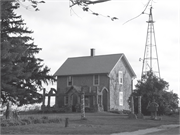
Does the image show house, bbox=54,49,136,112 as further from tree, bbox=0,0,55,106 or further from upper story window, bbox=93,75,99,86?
tree, bbox=0,0,55,106

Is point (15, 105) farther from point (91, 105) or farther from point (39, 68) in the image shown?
point (91, 105)

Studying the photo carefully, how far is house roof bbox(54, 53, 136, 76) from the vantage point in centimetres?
4366

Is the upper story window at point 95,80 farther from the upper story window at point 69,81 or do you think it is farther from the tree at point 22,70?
the tree at point 22,70

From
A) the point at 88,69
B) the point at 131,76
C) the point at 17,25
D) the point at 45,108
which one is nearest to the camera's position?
the point at 17,25

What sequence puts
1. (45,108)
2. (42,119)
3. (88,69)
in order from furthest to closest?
1. (88,69)
2. (45,108)
3. (42,119)

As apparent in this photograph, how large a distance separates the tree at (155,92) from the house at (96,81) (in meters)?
6.85

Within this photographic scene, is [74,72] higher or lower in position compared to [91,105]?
higher

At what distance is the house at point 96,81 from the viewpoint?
4178 cm

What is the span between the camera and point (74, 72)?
4503 centimetres

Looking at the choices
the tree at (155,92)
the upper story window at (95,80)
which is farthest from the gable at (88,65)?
the tree at (155,92)

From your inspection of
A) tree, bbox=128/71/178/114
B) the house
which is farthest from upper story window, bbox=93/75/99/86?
tree, bbox=128/71/178/114

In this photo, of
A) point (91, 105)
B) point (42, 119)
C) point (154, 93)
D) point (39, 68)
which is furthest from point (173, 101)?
point (42, 119)

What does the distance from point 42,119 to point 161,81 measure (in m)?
16.9

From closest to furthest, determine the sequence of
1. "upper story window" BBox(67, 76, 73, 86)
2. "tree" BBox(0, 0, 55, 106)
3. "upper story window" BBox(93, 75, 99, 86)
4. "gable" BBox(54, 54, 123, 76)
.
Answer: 1. "tree" BBox(0, 0, 55, 106)
2. "upper story window" BBox(93, 75, 99, 86)
3. "gable" BBox(54, 54, 123, 76)
4. "upper story window" BBox(67, 76, 73, 86)
